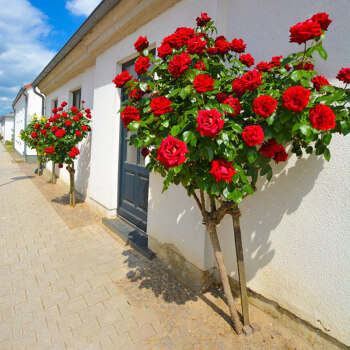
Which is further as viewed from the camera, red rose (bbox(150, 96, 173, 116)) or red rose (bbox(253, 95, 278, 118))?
red rose (bbox(150, 96, 173, 116))

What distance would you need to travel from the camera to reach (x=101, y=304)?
2.55 metres

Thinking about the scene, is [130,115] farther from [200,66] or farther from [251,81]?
[251,81]

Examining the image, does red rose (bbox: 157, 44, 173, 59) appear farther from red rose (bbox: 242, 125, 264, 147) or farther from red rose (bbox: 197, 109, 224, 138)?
red rose (bbox: 242, 125, 264, 147)

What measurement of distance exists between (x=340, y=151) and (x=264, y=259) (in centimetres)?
125

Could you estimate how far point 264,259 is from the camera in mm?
2414

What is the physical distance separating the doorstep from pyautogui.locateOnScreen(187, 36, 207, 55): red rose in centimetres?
279

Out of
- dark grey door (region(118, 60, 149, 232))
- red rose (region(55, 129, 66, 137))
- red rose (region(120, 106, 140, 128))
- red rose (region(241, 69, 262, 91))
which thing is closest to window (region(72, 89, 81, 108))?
red rose (region(55, 129, 66, 137))

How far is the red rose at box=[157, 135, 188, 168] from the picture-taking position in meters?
1.29

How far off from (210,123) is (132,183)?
11.3ft

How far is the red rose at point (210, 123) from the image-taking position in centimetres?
129

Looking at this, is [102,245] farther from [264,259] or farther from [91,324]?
[264,259]

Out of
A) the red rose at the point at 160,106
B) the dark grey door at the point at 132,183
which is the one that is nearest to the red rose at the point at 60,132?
the dark grey door at the point at 132,183

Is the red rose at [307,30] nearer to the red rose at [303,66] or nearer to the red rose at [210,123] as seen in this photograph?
the red rose at [303,66]

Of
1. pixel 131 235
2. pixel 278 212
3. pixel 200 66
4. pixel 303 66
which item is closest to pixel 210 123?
pixel 200 66
